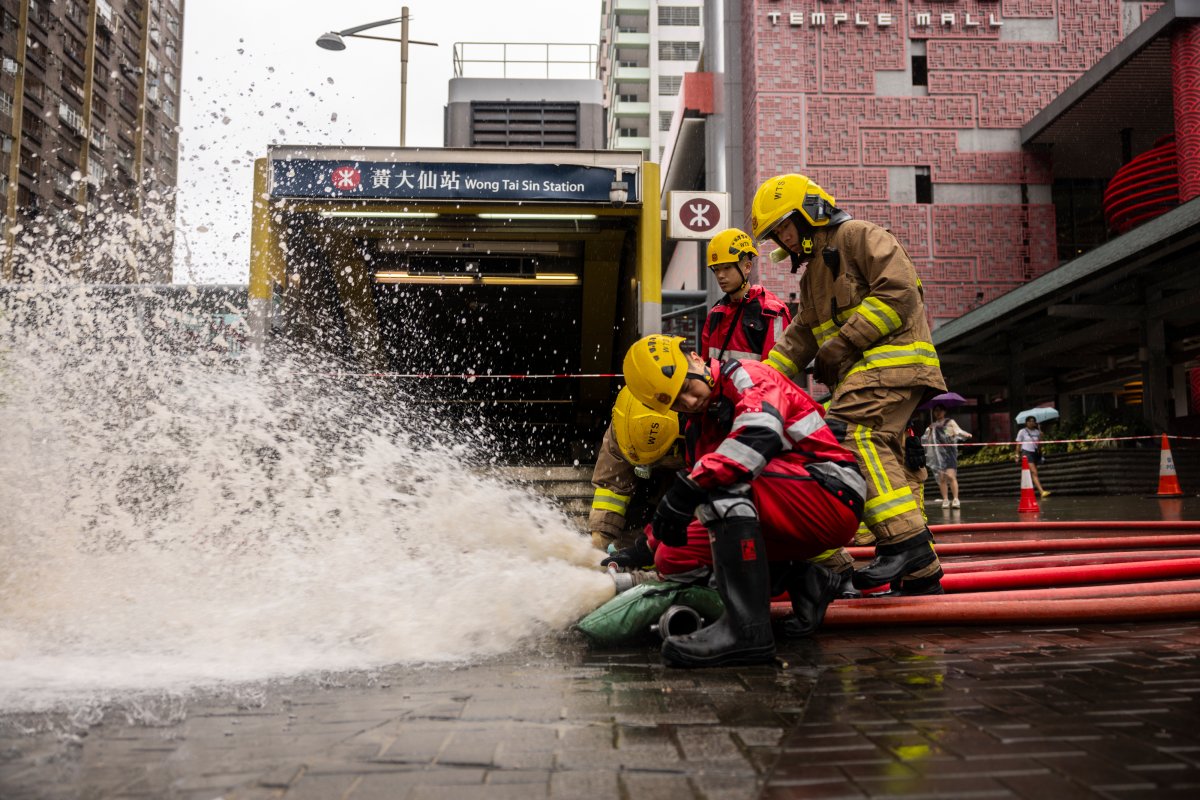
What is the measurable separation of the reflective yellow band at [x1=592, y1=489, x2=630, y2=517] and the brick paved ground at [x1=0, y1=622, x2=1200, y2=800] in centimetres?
213

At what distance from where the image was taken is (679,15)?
2768 inches

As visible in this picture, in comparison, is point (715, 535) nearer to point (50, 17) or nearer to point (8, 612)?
point (8, 612)

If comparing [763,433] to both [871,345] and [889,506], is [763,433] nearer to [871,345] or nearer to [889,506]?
[889,506]

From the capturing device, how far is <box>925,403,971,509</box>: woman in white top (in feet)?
46.3

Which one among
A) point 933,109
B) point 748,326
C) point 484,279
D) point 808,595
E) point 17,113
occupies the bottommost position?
point 808,595

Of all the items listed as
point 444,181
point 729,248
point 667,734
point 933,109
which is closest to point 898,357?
point 729,248

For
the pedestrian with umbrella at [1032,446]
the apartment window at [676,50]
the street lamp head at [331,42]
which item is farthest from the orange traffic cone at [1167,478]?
the apartment window at [676,50]

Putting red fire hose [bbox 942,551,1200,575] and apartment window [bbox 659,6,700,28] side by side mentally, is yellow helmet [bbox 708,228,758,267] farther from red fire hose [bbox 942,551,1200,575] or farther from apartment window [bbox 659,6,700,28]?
apartment window [bbox 659,6,700,28]

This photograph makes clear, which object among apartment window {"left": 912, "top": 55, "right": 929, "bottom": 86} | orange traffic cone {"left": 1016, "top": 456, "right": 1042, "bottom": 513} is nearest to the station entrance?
orange traffic cone {"left": 1016, "top": 456, "right": 1042, "bottom": 513}

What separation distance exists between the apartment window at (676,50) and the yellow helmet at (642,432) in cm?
6902

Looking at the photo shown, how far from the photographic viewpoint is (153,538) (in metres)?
5.71

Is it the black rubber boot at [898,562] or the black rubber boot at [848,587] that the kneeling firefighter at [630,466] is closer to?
the black rubber boot at [848,587]

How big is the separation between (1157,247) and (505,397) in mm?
9665

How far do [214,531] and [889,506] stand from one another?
13.8 ft
